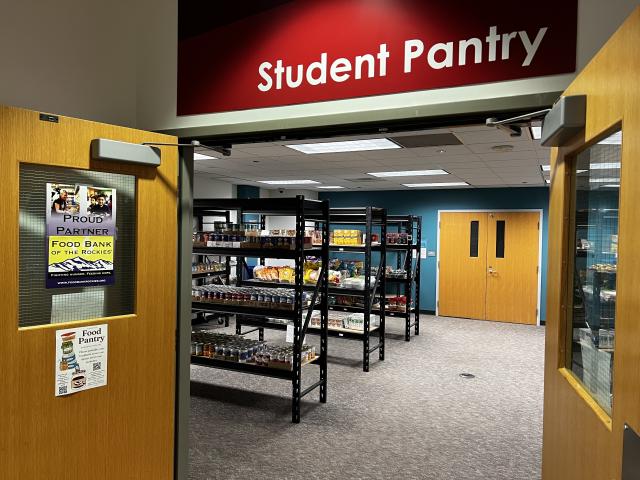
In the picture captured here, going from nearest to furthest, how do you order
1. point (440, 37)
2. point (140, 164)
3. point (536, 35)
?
point (536, 35), point (440, 37), point (140, 164)

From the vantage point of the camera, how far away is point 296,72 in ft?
6.15

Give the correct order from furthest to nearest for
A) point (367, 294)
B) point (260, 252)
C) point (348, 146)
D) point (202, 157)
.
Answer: point (202, 157) < point (367, 294) < point (348, 146) < point (260, 252)

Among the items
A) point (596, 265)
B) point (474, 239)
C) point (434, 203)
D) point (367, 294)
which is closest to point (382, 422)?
point (367, 294)

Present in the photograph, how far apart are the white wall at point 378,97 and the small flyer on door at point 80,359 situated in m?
1.00

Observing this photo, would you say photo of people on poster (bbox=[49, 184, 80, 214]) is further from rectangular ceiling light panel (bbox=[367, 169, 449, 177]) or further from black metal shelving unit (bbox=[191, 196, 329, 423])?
rectangular ceiling light panel (bbox=[367, 169, 449, 177])

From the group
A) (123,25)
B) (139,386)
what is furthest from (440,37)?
(139,386)

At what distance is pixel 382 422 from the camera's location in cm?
416

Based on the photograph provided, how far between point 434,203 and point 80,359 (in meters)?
9.16

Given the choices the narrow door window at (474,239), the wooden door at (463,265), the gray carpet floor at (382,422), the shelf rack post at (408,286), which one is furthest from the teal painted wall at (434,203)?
the gray carpet floor at (382,422)

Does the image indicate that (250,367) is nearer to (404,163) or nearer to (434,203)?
(404,163)

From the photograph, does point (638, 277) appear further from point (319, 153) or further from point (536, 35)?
point (319, 153)

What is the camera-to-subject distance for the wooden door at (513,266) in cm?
930

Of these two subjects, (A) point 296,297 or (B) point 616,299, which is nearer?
(B) point 616,299

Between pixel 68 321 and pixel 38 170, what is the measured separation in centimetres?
58
